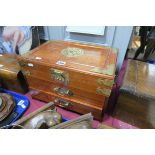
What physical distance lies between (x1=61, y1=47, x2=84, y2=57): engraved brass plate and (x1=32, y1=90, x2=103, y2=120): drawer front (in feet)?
1.07

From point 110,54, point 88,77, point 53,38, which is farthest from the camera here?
point 53,38

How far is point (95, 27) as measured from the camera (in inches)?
37.1

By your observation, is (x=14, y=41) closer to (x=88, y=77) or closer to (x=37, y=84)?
(x=37, y=84)

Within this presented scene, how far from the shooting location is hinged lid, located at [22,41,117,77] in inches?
29.4

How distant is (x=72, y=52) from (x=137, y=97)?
1.67ft

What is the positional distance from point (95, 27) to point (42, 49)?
0.42 metres

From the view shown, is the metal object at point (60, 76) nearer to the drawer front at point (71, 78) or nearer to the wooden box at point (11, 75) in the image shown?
the drawer front at point (71, 78)

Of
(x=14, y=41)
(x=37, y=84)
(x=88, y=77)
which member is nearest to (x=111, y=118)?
(x=88, y=77)

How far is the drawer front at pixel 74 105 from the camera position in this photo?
0.90m

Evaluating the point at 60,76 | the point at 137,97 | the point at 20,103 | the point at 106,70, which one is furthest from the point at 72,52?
the point at 20,103

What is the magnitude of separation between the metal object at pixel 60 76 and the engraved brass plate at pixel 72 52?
152 millimetres

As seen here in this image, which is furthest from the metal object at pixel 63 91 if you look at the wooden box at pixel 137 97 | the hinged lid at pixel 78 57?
the wooden box at pixel 137 97

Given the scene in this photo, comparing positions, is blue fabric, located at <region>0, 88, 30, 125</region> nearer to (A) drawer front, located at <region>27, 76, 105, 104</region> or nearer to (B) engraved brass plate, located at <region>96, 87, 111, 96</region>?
(A) drawer front, located at <region>27, 76, 105, 104</region>
